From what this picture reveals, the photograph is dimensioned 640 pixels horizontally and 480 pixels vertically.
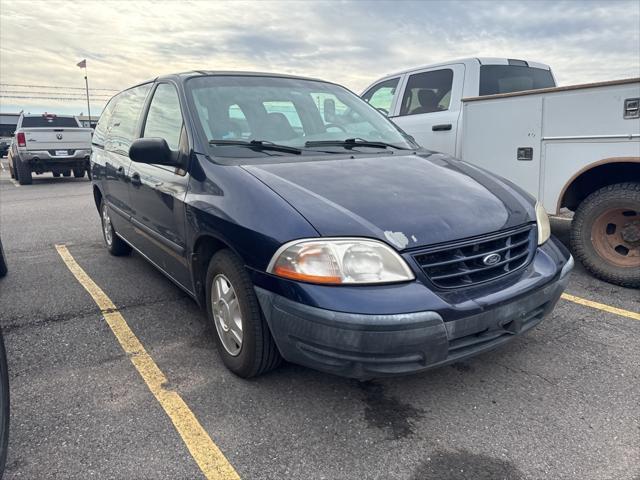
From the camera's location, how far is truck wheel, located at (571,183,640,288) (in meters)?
3.93

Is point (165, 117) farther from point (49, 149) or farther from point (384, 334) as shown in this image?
point (49, 149)

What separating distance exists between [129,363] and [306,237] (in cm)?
152

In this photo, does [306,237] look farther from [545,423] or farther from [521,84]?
[521,84]

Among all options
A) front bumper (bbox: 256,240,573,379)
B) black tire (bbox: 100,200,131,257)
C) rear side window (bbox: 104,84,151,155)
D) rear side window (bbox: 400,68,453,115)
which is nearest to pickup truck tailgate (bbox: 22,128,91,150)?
black tire (bbox: 100,200,131,257)

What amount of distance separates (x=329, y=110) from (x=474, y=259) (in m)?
1.83

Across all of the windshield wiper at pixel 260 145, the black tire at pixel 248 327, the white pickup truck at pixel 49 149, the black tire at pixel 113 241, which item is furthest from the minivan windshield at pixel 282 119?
the white pickup truck at pixel 49 149

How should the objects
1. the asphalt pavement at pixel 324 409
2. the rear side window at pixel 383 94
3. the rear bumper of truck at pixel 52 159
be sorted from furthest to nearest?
1. the rear bumper of truck at pixel 52 159
2. the rear side window at pixel 383 94
3. the asphalt pavement at pixel 324 409

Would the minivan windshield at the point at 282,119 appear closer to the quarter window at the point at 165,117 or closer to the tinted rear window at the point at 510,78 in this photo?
the quarter window at the point at 165,117

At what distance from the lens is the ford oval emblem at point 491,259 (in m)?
2.34

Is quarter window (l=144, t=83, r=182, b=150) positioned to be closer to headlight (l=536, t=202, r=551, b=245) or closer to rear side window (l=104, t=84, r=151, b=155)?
rear side window (l=104, t=84, r=151, b=155)

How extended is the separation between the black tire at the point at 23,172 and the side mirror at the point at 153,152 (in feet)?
40.1

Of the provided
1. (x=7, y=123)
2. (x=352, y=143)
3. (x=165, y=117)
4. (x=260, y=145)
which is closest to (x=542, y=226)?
(x=352, y=143)

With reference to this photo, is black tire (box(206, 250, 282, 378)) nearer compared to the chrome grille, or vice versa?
the chrome grille

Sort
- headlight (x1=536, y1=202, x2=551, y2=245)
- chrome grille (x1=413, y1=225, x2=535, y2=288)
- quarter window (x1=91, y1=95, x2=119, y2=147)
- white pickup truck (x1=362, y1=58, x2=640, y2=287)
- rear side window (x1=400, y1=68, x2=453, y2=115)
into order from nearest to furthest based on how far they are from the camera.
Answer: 1. chrome grille (x1=413, y1=225, x2=535, y2=288)
2. headlight (x1=536, y1=202, x2=551, y2=245)
3. white pickup truck (x1=362, y1=58, x2=640, y2=287)
4. quarter window (x1=91, y1=95, x2=119, y2=147)
5. rear side window (x1=400, y1=68, x2=453, y2=115)
